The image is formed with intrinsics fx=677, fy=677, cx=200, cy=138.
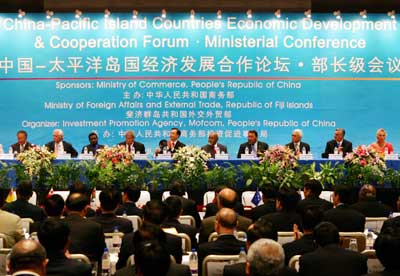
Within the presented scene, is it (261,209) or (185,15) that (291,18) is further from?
(261,209)

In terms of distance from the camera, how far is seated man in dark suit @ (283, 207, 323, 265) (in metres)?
4.76

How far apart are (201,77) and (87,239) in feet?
23.8

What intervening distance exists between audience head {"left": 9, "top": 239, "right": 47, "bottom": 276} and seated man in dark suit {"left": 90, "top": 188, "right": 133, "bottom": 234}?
88.3 inches

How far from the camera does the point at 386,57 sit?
12.0 metres

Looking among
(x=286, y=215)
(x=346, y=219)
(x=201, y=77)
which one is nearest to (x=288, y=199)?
(x=286, y=215)

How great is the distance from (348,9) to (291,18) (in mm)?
1054

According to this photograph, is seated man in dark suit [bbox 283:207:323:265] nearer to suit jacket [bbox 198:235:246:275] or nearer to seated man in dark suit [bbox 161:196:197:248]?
suit jacket [bbox 198:235:246:275]

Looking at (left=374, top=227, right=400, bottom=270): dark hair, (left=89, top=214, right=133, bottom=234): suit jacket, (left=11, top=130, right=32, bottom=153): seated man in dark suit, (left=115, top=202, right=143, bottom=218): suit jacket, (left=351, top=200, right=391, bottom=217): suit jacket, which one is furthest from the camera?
(left=11, top=130, right=32, bottom=153): seated man in dark suit

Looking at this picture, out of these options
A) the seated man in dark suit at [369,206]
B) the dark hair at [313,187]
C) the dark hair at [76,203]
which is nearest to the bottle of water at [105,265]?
the dark hair at [76,203]

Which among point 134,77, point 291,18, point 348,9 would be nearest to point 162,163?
point 134,77

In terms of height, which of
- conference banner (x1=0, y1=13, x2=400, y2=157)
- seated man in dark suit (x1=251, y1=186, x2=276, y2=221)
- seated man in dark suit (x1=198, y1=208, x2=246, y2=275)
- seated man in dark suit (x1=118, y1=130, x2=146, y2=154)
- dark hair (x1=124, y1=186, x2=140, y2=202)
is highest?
conference banner (x1=0, y1=13, x2=400, y2=157)

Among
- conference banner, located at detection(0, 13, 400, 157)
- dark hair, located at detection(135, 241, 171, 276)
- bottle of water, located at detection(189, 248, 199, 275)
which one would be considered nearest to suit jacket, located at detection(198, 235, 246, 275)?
bottle of water, located at detection(189, 248, 199, 275)

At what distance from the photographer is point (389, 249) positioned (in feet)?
12.0

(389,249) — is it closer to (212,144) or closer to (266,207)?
(266,207)
